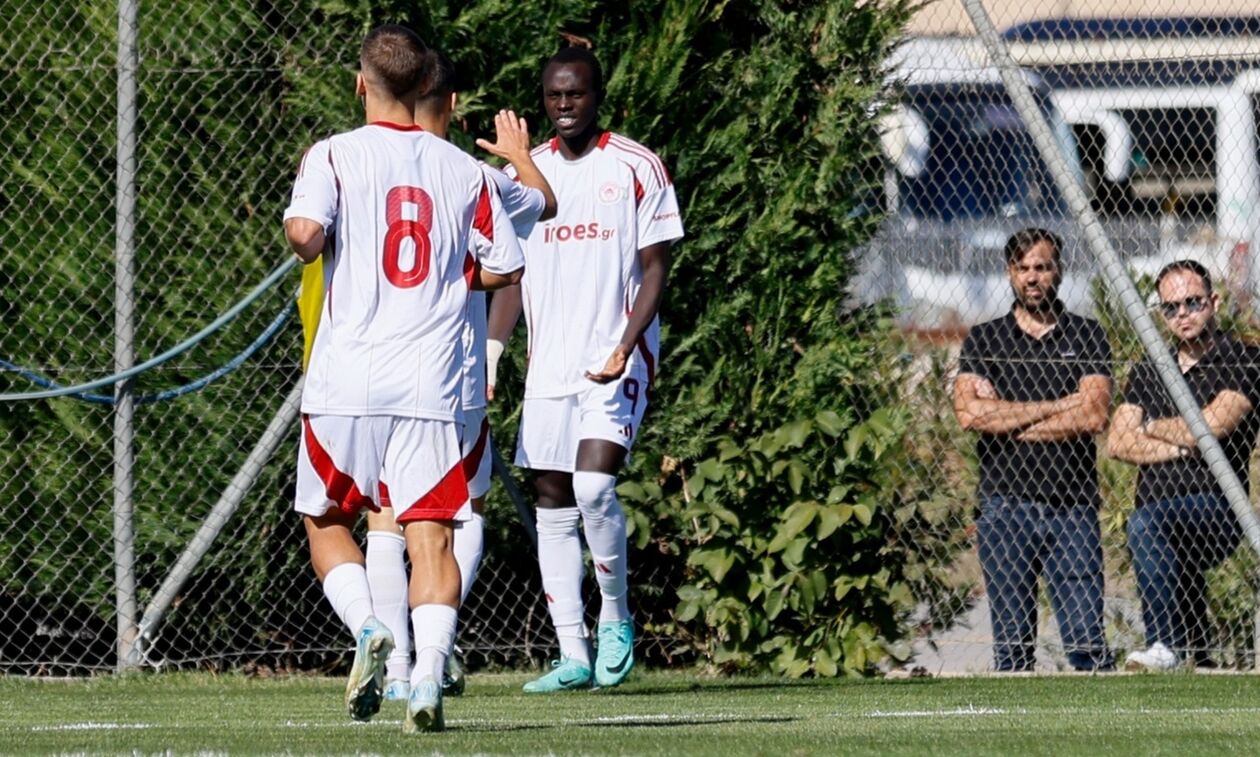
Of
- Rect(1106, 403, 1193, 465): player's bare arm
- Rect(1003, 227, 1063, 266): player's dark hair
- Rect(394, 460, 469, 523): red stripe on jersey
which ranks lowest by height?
Rect(394, 460, 469, 523): red stripe on jersey

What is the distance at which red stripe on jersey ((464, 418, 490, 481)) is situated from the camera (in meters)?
5.61

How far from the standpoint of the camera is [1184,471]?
8.62 m

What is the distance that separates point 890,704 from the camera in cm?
702

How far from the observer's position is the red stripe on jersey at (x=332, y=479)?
18.1ft

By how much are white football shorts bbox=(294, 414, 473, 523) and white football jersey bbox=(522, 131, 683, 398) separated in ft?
6.79

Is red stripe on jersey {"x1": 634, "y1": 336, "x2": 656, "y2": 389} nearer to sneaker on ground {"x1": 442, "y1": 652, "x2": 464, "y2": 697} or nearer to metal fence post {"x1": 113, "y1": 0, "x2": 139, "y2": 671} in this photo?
sneaker on ground {"x1": 442, "y1": 652, "x2": 464, "y2": 697}

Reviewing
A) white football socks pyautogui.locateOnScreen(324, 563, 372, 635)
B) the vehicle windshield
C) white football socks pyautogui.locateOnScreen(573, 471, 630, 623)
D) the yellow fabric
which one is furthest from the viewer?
the vehicle windshield

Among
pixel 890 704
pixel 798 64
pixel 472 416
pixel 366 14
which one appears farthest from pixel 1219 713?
pixel 366 14

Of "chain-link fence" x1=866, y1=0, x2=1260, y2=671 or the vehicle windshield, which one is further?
the vehicle windshield

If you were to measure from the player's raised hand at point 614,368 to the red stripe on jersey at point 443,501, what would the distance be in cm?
177

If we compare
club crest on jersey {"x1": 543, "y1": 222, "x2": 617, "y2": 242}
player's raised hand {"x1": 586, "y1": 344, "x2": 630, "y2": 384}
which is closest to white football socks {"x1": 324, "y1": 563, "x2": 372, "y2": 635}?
player's raised hand {"x1": 586, "y1": 344, "x2": 630, "y2": 384}

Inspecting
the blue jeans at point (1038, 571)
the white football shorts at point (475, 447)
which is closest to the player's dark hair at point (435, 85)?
the white football shorts at point (475, 447)

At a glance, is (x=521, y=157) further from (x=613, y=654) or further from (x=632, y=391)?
(x=613, y=654)

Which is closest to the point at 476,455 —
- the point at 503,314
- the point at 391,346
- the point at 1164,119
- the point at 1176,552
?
the point at 391,346
